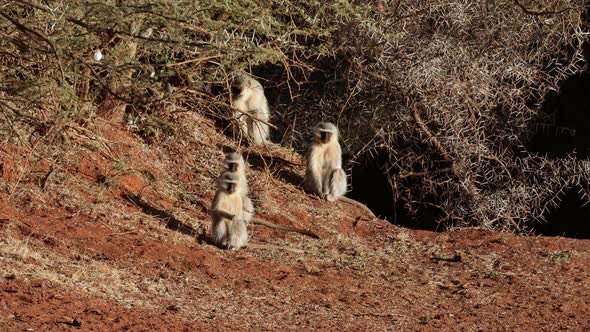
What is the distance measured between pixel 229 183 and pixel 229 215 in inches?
14.1

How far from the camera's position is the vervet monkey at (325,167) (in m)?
13.1

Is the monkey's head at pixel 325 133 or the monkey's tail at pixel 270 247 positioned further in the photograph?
the monkey's head at pixel 325 133

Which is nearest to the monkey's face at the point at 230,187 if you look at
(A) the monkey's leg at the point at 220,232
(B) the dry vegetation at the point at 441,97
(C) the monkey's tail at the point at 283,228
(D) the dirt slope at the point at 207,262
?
(A) the monkey's leg at the point at 220,232

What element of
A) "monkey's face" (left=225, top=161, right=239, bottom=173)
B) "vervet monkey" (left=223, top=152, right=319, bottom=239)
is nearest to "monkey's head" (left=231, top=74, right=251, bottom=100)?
"vervet monkey" (left=223, top=152, right=319, bottom=239)

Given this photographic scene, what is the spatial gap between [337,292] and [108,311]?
7.96ft

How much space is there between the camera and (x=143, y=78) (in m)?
10.1

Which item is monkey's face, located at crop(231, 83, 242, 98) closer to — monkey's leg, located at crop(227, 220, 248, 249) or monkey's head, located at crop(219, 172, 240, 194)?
monkey's head, located at crop(219, 172, 240, 194)

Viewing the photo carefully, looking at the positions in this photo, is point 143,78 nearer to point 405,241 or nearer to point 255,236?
point 255,236

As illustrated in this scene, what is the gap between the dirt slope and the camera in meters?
7.73

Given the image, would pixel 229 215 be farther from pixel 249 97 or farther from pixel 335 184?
pixel 249 97

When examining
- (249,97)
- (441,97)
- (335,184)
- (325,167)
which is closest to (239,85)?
(249,97)

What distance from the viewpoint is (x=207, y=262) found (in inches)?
369

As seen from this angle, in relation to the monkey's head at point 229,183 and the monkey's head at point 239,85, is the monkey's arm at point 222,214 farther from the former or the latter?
the monkey's head at point 239,85

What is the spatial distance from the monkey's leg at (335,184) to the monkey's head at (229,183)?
2.96 metres
